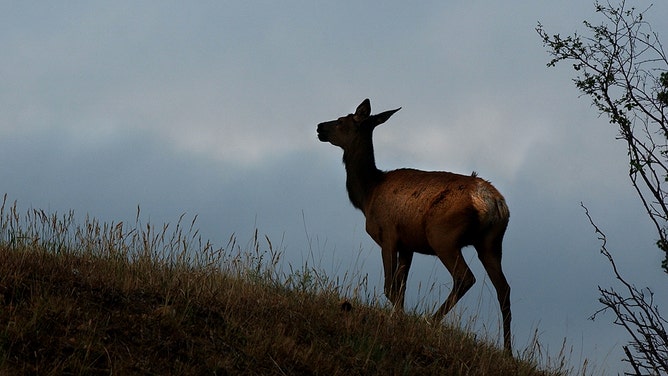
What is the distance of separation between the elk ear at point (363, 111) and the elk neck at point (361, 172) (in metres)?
0.32

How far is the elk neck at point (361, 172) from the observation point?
12023 mm

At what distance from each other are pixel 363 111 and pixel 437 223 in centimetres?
263

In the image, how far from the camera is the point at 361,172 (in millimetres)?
12180

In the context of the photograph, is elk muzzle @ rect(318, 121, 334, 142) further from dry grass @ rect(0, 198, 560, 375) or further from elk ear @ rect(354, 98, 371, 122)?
dry grass @ rect(0, 198, 560, 375)

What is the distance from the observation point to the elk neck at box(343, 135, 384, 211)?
12.0 m

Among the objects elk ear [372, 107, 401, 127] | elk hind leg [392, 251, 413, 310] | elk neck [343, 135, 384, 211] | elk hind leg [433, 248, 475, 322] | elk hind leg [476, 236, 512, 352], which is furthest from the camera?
elk ear [372, 107, 401, 127]

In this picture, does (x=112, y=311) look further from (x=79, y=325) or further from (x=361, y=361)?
(x=361, y=361)

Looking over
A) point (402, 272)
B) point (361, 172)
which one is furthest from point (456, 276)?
point (361, 172)

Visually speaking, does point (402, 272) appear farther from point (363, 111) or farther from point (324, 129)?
point (324, 129)

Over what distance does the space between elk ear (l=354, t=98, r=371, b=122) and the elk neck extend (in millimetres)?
316

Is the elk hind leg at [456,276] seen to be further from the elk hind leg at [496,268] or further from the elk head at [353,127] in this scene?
the elk head at [353,127]

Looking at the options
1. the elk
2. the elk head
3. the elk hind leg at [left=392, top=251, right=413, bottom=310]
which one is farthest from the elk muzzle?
the elk hind leg at [left=392, top=251, right=413, bottom=310]

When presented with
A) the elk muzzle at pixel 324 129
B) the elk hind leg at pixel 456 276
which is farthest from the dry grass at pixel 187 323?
the elk muzzle at pixel 324 129

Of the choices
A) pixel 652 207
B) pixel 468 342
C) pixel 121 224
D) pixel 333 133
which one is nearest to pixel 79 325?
pixel 121 224
